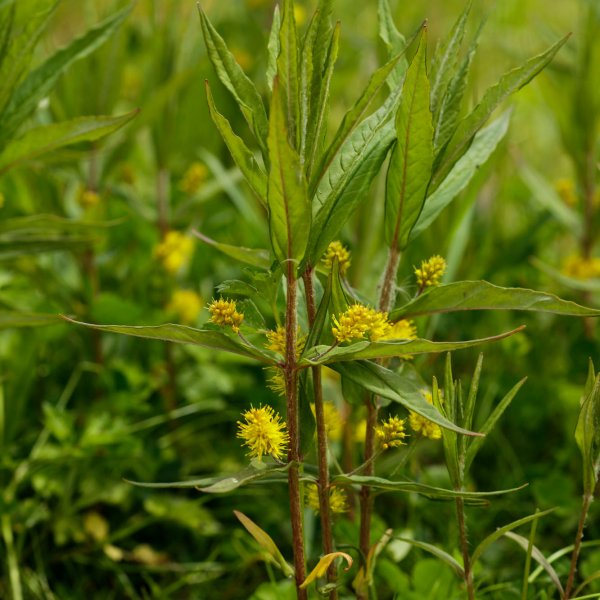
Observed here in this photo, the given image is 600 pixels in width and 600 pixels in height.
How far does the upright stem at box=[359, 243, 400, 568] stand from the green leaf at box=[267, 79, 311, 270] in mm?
172

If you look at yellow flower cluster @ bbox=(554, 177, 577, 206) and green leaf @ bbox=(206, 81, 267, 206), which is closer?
green leaf @ bbox=(206, 81, 267, 206)

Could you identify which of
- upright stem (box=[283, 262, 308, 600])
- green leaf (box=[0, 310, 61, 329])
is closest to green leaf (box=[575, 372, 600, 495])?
upright stem (box=[283, 262, 308, 600])

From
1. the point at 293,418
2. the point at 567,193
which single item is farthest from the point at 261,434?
the point at 567,193

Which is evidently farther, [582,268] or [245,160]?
[582,268]

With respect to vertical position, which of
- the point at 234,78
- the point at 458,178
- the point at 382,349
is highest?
the point at 234,78

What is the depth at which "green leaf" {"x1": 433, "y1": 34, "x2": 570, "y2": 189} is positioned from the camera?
2.72 ft

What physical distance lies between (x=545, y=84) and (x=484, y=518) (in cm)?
87

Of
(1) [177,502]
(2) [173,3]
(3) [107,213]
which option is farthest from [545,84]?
(1) [177,502]

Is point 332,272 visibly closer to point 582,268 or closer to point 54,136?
point 54,136

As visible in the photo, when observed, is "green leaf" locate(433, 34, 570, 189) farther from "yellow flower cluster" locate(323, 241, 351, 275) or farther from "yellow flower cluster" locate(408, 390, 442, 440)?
"yellow flower cluster" locate(408, 390, 442, 440)

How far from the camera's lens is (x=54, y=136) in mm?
1157

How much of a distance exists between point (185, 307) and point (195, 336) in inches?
33.1

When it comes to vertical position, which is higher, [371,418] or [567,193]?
[567,193]

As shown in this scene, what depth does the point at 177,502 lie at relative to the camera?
1438 mm
